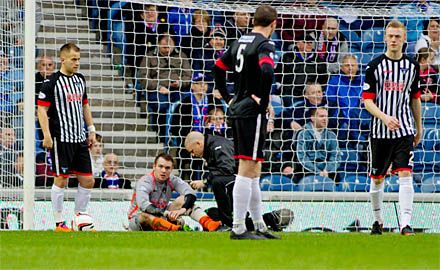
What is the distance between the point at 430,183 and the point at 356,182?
3.91 ft

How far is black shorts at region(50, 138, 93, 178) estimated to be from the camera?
875cm

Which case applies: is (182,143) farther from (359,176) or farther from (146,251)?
(146,251)

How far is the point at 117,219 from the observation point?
10.3 m

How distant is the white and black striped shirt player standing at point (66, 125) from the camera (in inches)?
344

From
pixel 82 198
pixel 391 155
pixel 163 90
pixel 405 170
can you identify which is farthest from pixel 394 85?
pixel 163 90

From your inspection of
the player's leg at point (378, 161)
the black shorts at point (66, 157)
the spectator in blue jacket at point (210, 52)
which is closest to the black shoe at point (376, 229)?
the player's leg at point (378, 161)

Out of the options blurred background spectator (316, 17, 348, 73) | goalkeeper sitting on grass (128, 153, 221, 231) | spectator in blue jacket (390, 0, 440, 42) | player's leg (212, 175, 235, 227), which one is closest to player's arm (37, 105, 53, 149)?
goalkeeper sitting on grass (128, 153, 221, 231)

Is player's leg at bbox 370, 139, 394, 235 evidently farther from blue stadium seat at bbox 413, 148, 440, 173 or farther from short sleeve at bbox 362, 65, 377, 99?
blue stadium seat at bbox 413, 148, 440, 173

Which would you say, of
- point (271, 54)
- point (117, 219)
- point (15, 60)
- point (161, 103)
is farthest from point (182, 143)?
point (271, 54)

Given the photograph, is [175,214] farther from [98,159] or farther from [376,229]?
[98,159]

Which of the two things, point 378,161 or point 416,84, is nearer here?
point 416,84

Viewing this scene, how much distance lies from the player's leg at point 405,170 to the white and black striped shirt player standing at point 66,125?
10.9 feet

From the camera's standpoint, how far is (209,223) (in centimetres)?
929

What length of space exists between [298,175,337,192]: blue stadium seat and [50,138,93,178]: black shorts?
3.76 m
